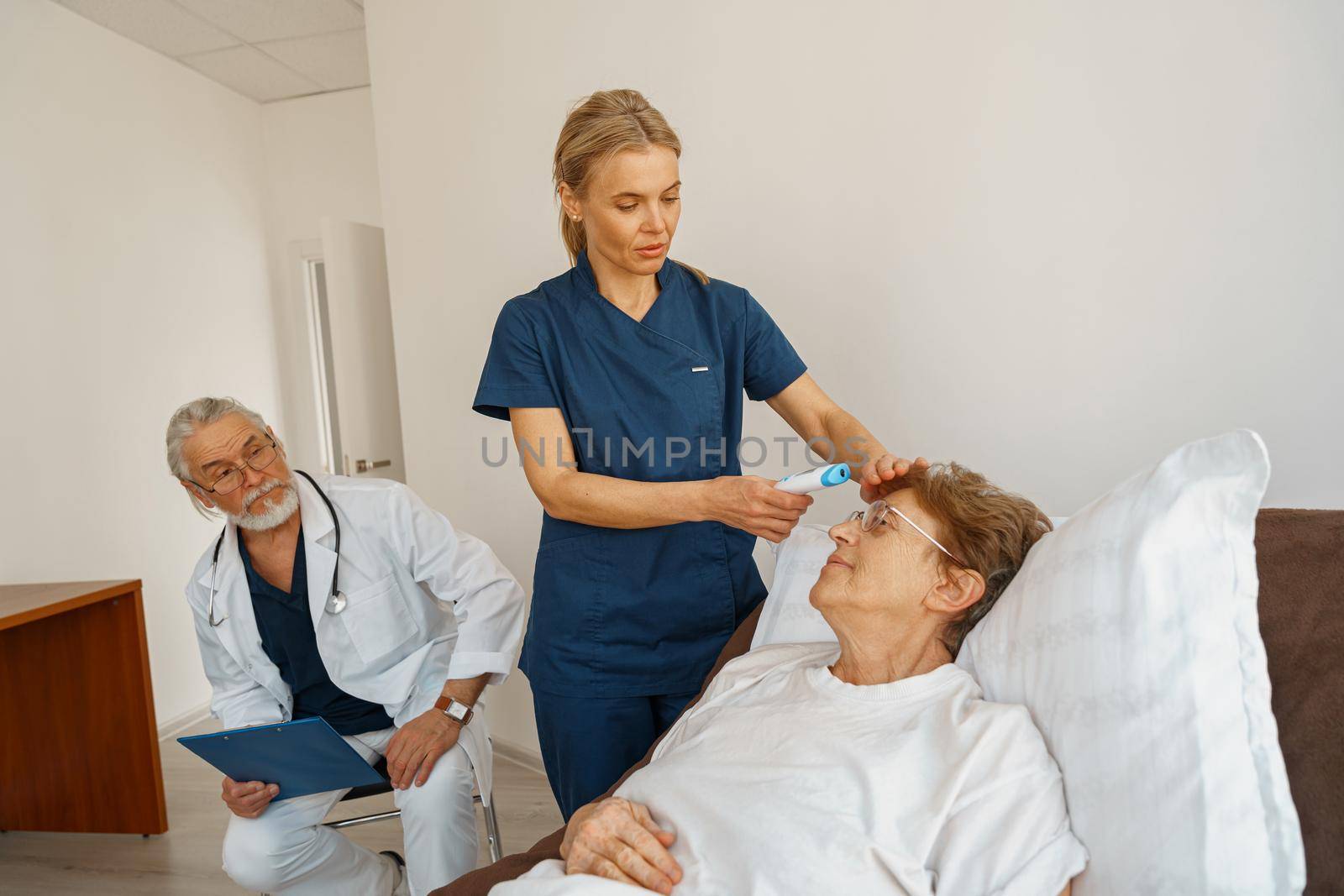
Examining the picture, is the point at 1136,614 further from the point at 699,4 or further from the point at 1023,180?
the point at 699,4

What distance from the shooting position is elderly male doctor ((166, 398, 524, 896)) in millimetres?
1956

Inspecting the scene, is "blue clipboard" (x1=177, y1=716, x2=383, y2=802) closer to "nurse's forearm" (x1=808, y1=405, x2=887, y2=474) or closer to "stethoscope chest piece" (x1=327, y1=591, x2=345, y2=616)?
"stethoscope chest piece" (x1=327, y1=591, x2=345, y2=616)

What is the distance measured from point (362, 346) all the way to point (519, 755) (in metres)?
1.58

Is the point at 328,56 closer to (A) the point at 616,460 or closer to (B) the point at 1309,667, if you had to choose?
(A) the point at 616,460

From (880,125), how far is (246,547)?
64.9 inches

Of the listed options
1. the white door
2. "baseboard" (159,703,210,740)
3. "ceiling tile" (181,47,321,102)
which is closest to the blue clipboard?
the white door

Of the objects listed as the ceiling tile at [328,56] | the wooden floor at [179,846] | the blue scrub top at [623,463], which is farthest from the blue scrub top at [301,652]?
the ceiling tile at [328,56]

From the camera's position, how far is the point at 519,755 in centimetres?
321

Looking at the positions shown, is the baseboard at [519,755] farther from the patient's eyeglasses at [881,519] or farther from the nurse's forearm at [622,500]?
the patient's eyeglasses at [881,519]

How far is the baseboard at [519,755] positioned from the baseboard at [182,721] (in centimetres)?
139

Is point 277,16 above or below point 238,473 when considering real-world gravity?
above

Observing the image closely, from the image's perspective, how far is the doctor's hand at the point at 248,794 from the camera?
190 cm

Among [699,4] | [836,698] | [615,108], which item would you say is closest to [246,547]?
[615,108]

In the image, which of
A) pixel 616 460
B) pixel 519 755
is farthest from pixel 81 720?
pixel 616 460
